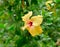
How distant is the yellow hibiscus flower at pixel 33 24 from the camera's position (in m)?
1.16

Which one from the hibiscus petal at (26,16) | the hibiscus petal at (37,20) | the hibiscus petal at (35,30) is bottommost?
the hibiscus petal at (35,30)

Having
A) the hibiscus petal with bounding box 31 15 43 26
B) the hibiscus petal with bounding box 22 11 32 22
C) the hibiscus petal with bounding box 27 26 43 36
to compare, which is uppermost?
the hibiscus petal with bounding box 22 11 32 22

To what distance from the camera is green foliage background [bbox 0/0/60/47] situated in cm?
119

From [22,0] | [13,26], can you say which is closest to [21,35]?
[13,26]

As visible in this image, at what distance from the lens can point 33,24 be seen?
119cm

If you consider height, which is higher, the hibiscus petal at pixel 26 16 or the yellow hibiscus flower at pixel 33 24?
the hibiscus petal at pixel 26 16

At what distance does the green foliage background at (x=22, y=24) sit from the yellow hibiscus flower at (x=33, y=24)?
1.4 inches

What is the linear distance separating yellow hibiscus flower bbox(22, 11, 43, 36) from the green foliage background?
0.12 ft

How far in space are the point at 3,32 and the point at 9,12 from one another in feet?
0.35

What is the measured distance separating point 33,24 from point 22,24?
0.06 metres

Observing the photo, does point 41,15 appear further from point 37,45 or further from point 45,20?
point 37,45

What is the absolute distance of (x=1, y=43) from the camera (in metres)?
1.28

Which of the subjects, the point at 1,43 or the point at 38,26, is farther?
the point at 1,43

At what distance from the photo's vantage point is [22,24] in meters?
1.22
